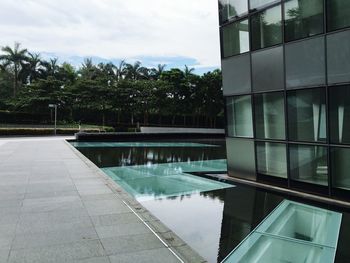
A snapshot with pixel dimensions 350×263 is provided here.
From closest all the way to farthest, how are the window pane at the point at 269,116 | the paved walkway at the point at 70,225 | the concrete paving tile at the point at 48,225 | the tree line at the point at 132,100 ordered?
1. the paved walkway at the point at 70,225
2. the concrete paving tile at the point at 48,225
3. the window pane at the point at 269,116
4. the tree line at the point at 132,100

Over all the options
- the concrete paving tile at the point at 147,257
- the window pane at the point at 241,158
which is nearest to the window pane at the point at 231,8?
the window pane at the point at 241,158

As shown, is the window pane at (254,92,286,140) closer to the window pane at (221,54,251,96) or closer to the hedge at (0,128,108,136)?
the window pane at (221,54,251,96)

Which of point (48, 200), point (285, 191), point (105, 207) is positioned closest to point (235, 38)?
point (285, 191)

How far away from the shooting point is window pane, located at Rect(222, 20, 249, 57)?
10.1 m

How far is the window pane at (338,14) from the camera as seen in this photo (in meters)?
7.35

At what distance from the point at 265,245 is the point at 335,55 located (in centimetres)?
452

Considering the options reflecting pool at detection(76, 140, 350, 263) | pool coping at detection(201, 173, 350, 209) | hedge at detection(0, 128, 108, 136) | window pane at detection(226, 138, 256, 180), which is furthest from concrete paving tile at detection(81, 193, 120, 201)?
hedge at detection(0, 128, 108, 136)

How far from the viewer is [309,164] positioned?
8.37 meters

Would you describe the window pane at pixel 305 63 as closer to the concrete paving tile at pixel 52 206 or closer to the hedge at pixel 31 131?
the concrete paving tile at pixel 52 206

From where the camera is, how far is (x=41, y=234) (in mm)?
5109

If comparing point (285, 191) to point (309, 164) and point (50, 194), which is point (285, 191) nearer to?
point (309, 164)

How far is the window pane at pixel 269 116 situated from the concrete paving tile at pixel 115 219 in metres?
4.72

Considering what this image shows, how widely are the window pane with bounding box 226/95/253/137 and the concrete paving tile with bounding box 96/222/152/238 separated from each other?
5.50 metres

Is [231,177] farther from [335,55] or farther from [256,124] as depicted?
[335,55]
